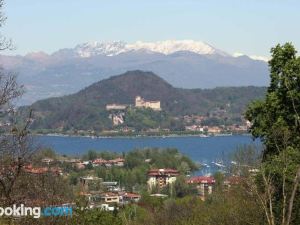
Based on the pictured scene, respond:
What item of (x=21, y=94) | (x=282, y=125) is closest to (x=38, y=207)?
(x=21, y=94)

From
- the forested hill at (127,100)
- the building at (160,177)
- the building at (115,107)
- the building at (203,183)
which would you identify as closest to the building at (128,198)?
the building at (203,183)

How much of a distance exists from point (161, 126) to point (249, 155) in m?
135

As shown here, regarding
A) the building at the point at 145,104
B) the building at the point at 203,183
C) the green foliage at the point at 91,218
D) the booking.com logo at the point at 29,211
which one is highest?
the building at the point at 145,104

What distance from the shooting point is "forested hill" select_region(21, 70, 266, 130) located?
152 meters

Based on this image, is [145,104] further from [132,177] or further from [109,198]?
[109,198]

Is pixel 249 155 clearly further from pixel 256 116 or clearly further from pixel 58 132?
pixel 58 132

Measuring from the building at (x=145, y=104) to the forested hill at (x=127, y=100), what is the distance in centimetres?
168

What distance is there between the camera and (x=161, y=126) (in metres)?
146

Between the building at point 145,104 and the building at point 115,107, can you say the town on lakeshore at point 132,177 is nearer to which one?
the building at point 115,107

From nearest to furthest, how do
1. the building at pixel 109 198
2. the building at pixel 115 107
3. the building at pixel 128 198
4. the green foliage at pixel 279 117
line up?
1. the green foliage at pixel 279 117
2. the building at pixel 128 198
3. the building at pixel 109 198
4. the building at pixel 115 107

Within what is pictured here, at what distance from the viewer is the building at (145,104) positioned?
6416 inches

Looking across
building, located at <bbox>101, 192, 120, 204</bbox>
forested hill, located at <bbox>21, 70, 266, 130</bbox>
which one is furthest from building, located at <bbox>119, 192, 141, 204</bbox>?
forested hill, located at <bbox>21, 70, 266, 130</bbox>

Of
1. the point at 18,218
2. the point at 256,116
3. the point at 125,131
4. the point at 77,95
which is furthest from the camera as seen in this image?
the point at 77,95

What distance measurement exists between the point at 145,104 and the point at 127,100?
9.96 metres
